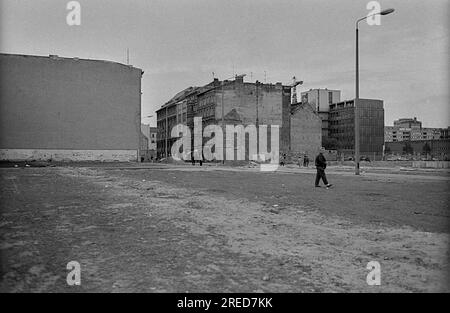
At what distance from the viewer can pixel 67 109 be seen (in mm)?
52406

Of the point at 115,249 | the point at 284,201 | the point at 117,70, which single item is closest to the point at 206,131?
the point at 117,70

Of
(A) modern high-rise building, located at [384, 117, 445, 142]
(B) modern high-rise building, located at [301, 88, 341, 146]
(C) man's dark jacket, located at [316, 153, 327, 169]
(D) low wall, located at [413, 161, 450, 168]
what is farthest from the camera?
(A) modern high-rise building, located at [384, 117, 445, 142]

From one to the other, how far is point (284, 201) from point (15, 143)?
47430 mm

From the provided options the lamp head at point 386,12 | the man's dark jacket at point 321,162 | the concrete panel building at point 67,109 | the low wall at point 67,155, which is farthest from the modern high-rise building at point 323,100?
the man's dark jacket at point 321,162

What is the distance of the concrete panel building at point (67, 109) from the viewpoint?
49938 mm

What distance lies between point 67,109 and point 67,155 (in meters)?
6.19

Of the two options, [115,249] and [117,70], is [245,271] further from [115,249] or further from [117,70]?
[117,70]

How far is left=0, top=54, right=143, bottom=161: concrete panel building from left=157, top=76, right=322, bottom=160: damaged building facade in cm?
979

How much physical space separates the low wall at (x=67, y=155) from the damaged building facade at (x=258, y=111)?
1060cm

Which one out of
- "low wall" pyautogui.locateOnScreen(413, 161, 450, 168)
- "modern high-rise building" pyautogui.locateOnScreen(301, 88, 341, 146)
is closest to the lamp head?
"low wall" pyautogui.locateOnScreen(413, 161, 450, 168)

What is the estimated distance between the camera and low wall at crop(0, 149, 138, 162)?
49.4 m

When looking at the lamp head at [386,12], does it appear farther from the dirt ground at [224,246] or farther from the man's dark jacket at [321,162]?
the dirt ground at [224,246]

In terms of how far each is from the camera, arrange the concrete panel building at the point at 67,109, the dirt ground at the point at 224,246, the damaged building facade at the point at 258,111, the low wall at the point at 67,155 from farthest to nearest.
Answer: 1. the damaged building facade at the point at 258,111
2. the concrete panel building at the point at 67,109
3. the low wall at the point at 67,155
4. the dirt ground at the point at 224,246

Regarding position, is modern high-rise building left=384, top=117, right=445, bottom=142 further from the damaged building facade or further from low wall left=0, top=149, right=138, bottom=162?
low wall left=0, top=149, right=138, bottom=162
